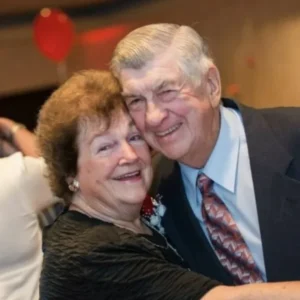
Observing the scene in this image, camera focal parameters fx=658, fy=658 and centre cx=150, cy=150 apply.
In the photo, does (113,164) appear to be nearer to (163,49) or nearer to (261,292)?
(163,49)

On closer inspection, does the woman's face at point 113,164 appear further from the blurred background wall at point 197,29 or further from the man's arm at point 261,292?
the blurred background wall at point 197,29

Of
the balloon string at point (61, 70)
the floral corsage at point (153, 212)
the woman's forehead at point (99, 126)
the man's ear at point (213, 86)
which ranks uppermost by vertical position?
the man's ear at point (213, 86)

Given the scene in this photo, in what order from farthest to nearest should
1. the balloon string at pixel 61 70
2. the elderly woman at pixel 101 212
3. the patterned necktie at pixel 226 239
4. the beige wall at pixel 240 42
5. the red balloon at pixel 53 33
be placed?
the balloon string at pixel 61 70
the beige wall at pixel 240 42
the red balloon at pixel 53 33
the patterned necktie at pixel 226 239
the elderly woman at pixel 101 212

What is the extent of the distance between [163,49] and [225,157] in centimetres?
33

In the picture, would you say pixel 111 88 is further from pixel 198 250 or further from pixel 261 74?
pixel 261 74

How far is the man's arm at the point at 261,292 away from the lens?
51.1 inches

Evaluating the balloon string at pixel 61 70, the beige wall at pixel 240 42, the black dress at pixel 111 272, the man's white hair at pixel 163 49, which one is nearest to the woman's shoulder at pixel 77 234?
the black dress at pixel 111 272

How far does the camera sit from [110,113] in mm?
1575

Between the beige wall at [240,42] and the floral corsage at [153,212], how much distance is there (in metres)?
2.75

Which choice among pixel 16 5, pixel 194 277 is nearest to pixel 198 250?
pixel 194 277

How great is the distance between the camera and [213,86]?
5.60ft

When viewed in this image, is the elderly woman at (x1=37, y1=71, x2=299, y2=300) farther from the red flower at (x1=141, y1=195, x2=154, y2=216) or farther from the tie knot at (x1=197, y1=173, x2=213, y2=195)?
the tie knot at (x1=197, y1=173, x2=213, y2=195)

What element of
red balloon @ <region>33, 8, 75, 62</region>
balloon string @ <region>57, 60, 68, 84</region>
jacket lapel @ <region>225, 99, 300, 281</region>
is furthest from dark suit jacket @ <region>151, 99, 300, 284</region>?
balloon string @ <region>57, 60, 68, 84</region>

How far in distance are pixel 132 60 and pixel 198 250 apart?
529mm
